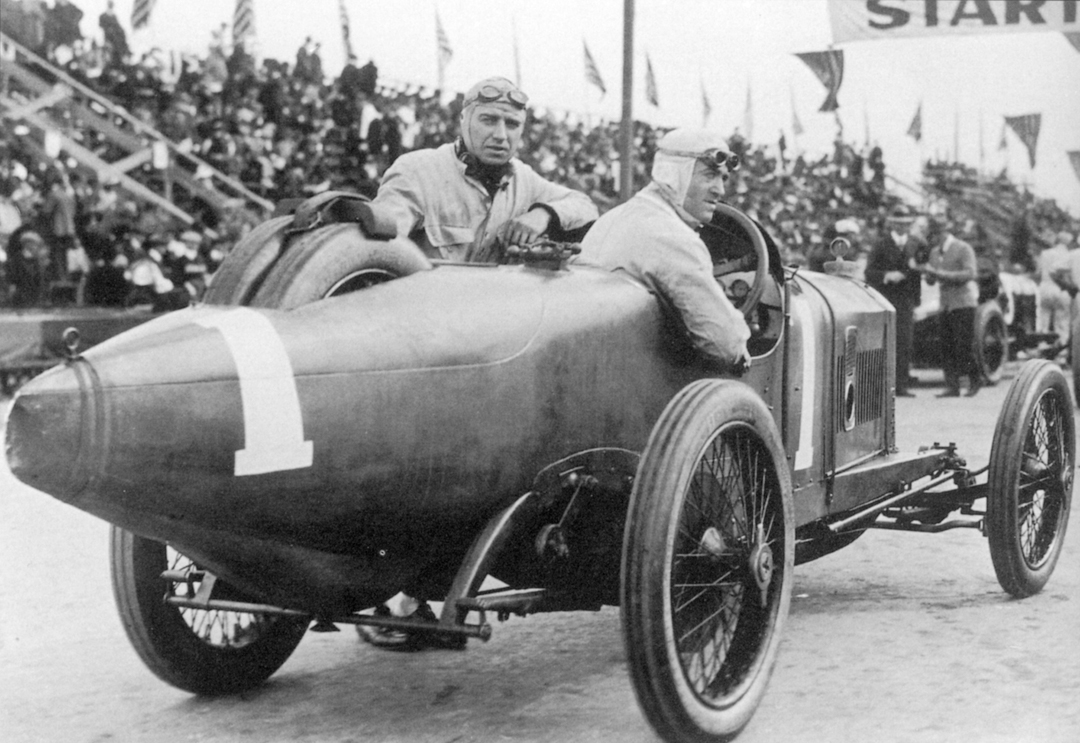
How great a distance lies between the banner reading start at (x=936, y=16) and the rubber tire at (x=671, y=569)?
5.02 metres

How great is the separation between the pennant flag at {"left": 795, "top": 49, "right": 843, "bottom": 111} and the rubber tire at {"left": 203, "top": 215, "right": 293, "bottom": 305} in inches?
271

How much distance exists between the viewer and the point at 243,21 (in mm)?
21016

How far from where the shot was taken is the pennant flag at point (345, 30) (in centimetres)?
2238

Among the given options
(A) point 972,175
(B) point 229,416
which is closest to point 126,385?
(B) point 229,416

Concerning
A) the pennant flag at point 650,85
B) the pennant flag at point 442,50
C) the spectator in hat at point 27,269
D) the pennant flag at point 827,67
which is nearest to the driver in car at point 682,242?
the pennant flag at point 827,67

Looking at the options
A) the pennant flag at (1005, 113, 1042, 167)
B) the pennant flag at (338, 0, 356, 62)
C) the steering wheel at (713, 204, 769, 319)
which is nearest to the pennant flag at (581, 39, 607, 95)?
the pennant flag at (338, 0, 356, 62)

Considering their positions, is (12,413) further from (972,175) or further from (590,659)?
(972,175)

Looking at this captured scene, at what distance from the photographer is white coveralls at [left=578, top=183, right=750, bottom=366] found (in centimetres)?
359

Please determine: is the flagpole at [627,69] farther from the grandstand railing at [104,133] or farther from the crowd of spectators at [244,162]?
the grandstand railing at [104,133]

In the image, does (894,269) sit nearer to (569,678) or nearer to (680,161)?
(680,161)

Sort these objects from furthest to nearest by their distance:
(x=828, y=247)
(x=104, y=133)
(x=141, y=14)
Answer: (x=141, y=14) → (x=104, y=133) → (x=828, y=247)

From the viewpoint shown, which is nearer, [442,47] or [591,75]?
[591,75]

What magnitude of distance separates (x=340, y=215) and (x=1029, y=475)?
2.97 m

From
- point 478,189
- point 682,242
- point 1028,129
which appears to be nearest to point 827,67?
point 1028,129
